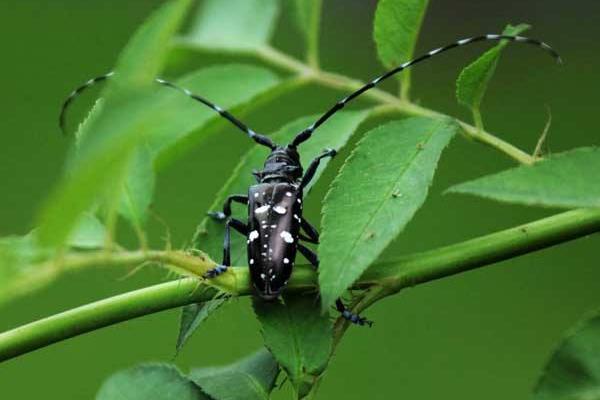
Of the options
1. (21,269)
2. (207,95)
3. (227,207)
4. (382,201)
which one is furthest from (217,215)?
(21,269)

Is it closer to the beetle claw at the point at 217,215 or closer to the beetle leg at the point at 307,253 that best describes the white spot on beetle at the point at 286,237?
the beetle leg at the point at 307,253

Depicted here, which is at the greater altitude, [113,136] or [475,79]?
[475,79]

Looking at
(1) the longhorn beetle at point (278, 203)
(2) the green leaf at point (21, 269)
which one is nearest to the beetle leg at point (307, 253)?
(1) the longhorn beetle at point (278, 203)

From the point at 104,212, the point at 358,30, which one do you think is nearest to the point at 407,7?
the point at 104,212

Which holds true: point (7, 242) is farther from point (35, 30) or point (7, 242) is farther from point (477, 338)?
point (35, 30)

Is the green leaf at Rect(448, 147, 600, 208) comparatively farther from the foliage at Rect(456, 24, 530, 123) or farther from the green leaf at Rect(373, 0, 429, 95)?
the green leaf at Rect(373, 0, 429, 95)

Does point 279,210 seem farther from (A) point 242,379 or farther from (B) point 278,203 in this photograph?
(A) point 242,379
